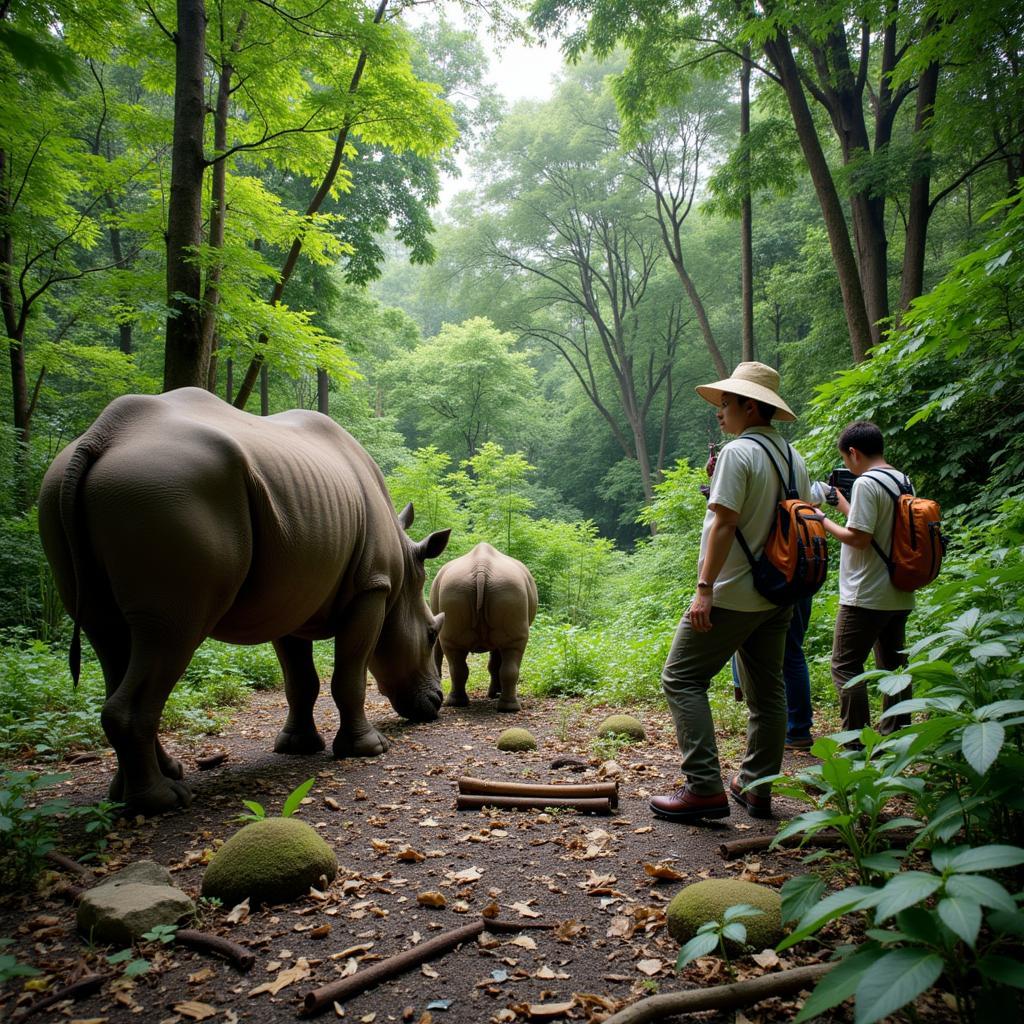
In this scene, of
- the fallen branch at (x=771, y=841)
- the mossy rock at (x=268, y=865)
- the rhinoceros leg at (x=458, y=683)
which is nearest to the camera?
the mossy rock at (x=268, y=865)

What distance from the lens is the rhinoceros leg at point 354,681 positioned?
4.74 meters

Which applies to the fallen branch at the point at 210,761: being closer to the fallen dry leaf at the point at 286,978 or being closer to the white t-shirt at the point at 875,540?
the fallen dry leaf at the point at 286,978

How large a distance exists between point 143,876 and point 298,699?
2.40 metres

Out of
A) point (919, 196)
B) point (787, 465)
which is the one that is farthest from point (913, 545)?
point (919, 196)

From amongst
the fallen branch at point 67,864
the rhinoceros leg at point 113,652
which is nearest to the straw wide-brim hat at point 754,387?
→ the rhinoceros leg at point 113,652

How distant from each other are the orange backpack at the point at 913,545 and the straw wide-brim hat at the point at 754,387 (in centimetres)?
84

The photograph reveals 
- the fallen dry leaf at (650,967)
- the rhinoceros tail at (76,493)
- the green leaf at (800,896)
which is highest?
the rhinoceros tail at (76,493)

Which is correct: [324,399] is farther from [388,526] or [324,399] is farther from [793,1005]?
[793,1005]

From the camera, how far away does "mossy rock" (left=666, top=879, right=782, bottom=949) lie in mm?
2166

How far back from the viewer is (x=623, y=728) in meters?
5.02

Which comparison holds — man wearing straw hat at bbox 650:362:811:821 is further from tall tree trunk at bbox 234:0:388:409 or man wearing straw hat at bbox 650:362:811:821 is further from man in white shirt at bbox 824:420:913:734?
tall tree trunk at bbox 234:0:388:409

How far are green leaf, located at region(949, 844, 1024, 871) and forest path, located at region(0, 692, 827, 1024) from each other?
0.79 m

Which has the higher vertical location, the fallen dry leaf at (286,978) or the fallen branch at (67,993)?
the fallen branch at (67,993)

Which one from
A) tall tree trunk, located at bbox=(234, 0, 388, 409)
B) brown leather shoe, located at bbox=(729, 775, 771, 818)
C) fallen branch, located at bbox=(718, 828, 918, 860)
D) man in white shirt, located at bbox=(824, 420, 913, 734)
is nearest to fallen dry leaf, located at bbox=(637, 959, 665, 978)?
fallen branch, located at bbox=(718, 828, 918, 860)
